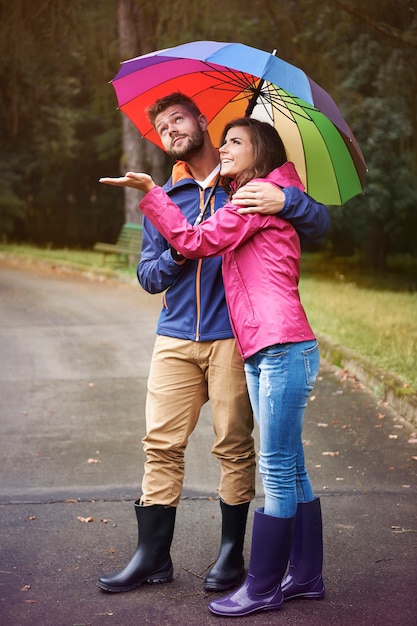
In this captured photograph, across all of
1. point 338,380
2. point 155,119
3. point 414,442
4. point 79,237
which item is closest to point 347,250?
point 79,237

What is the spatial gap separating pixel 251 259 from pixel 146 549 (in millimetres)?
1329

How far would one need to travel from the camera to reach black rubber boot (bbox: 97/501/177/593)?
4.03m

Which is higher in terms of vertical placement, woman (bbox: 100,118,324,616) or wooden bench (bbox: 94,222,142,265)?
woman (bbox: 100,118,324,616)

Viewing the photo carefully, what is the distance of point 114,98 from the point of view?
80.4 ft

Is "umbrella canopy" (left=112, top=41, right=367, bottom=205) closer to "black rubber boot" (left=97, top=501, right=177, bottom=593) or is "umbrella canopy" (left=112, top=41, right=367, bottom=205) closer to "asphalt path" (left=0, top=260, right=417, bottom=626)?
"black rubber boot" (left=97, top=501, right=177, bottom=593)

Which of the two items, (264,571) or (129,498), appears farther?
(129,498)

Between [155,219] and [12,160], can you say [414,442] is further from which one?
[12,160]

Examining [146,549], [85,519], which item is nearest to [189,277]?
[146,549]

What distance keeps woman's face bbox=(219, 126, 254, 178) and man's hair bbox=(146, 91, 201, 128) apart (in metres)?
0.35

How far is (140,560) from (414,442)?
3.10m

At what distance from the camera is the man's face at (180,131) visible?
403 centimetres

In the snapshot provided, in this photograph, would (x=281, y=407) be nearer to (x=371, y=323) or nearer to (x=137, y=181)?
(x=137, y=181)

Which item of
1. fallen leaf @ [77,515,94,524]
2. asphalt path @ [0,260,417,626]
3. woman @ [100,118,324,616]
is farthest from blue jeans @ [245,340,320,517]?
fallen leaf @ [77,515,94,524]

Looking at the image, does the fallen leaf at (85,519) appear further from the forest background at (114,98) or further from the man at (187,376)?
the forest background at (114,98)
